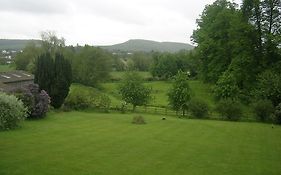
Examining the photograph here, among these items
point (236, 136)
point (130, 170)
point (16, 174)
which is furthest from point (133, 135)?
point (16, 174)

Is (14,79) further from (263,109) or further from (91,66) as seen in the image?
(263,109)

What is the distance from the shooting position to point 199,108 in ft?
164

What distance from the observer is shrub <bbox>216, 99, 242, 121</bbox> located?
48.6m

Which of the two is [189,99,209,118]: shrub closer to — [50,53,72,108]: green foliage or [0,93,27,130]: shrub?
[50,53,72,108]: green foliage

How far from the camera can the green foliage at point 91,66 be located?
84250mm

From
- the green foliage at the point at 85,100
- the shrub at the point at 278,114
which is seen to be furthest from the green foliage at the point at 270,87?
the green foliage at the point at 85,100

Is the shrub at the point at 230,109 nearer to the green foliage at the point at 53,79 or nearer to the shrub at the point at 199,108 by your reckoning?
the shrub at the point at 199,108

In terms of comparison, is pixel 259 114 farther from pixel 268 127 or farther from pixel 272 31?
pixel 272 31

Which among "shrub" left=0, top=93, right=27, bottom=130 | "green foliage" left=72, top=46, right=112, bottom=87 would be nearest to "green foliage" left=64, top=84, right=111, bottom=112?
"shrub" left=0, top=93, right=27, bottom=130

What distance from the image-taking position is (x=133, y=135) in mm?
33594

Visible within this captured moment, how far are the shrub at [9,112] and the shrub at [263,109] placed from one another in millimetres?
27778

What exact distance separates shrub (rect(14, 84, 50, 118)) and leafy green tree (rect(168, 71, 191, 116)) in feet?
55.7

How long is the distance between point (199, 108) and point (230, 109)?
12.7 ft

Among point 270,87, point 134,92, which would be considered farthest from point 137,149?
point 134,92
